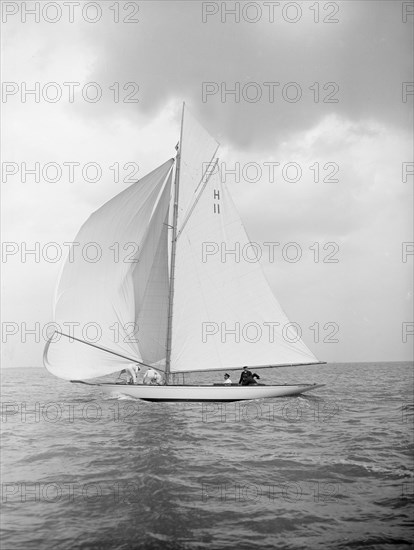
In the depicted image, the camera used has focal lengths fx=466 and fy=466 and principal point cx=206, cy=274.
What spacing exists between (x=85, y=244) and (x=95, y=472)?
1613 centimetres

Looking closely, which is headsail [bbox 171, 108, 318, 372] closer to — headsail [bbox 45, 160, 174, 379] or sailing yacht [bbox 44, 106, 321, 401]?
sailing yacht [bbox 44, 106, 321, 401]

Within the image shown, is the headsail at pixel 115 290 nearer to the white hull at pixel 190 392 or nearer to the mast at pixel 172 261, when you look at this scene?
the mast at pixel 172 261

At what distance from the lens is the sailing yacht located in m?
25.2

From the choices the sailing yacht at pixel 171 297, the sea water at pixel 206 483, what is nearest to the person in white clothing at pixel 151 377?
the sailing yacht at pixel 171 297

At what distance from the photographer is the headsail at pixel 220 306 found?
27.2 m

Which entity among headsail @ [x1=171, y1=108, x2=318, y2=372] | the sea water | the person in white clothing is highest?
headsail @ [x1=171, y1=108, x2=318, y2=372]

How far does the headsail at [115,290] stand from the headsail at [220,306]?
1354mm

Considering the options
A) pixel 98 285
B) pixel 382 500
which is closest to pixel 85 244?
pixel 98 285

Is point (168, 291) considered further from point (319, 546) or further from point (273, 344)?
point (319, 546)

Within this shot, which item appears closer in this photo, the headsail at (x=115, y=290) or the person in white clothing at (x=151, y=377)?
the headsail at (x=115, y=290)

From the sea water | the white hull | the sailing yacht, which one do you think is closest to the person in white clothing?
the sailing yacht

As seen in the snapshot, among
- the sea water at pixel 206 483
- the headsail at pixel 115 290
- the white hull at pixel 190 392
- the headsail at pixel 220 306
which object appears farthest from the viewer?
the headsail at pixel 220 306

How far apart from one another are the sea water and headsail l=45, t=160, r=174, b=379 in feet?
18.2

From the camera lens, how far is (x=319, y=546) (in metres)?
7.37
